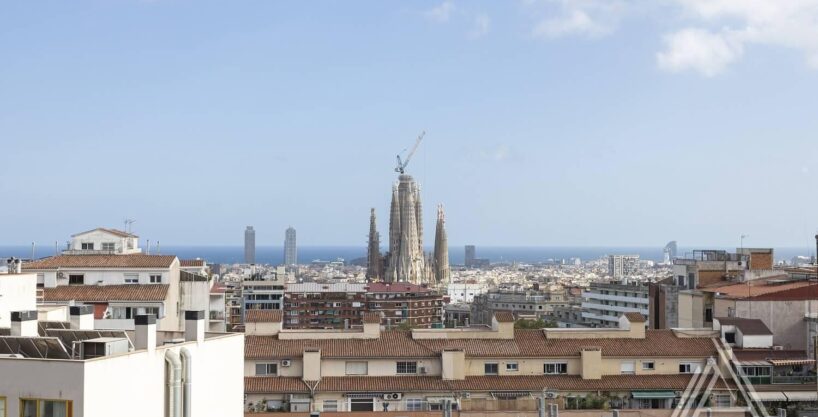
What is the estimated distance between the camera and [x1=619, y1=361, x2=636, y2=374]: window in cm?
3794

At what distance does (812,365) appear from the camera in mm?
38031

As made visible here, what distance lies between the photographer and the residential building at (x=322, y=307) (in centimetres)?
14288

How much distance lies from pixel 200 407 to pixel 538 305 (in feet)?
465

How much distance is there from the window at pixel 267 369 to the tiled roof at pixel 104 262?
13164 millimetres

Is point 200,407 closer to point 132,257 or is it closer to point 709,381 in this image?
point 709,381

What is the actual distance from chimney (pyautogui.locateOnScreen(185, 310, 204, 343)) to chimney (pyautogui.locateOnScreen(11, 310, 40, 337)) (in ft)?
8.82

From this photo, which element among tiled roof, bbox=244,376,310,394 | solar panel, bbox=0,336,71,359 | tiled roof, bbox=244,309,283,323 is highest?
solar panel, bbox=0,336,71,359

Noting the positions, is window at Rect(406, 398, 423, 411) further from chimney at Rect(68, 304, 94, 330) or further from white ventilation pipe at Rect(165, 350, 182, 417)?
white ventilation pipe at Rect(165, 350, 182, 417)

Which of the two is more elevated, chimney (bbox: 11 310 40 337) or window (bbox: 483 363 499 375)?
chimney (bbox: 11 310 40 337)

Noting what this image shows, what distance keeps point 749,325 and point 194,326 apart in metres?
28.8

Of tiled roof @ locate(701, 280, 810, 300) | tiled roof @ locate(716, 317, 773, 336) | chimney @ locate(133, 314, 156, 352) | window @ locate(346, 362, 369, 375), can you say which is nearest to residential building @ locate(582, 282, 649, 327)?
tiled roof @ locate(701, 280, 810, 300)

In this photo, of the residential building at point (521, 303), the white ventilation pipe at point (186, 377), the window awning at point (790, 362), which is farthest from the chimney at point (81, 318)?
the residential building at point (521, 303)

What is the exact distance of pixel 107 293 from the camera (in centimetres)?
4594

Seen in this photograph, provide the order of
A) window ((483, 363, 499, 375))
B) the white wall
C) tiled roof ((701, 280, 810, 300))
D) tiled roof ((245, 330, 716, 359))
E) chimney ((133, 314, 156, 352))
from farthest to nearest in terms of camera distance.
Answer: tiled roof ((701, 280, 810, 300))
window ((483, 363, 499, 375))
tiled roof ((245, 330, 716, 359))
the white wall
chimney ((133, 314, 156, 352))
